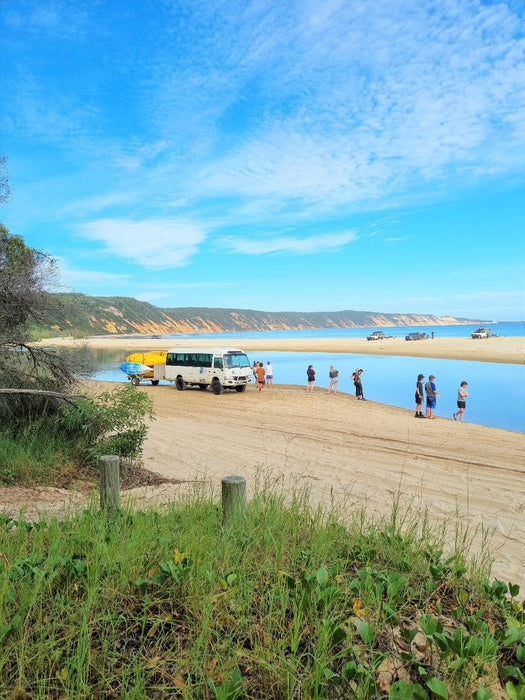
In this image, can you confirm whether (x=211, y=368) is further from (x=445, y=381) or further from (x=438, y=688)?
(x=438, y=688)

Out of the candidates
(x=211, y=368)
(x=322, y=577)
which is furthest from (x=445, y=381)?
(x=322, y=577)

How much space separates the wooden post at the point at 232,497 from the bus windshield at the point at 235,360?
65.6 feet

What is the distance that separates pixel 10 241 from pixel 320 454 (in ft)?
28.0

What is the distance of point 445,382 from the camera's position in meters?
32.5

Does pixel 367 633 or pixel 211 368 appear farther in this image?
pixel 211 368

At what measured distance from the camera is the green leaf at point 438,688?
245cm

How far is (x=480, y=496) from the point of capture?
8422 millimetres

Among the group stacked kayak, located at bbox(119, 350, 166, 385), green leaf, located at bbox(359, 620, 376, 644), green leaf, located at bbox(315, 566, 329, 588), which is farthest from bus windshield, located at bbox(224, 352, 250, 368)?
green leaf, located at bbox(359, 620, 376, 644)

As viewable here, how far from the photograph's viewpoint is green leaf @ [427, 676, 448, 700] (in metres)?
2.45

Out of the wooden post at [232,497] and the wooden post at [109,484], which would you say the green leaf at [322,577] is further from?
the wooden post at [109,484]

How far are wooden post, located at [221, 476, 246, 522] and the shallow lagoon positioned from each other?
881cm

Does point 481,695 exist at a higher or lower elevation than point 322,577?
lower

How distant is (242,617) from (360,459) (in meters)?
8.62

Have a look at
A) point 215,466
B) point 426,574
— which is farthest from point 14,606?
point 215,466
